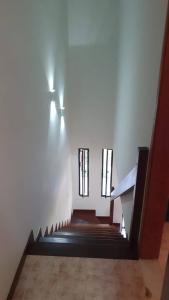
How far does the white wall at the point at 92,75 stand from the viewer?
3.96 m

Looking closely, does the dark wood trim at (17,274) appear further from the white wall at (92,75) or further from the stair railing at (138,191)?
the white wall at (92,75)

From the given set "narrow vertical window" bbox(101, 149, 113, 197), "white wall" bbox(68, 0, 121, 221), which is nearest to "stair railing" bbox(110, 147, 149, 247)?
"white wall" bbox(68, 0, 121, 221)

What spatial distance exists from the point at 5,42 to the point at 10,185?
2.99 feet

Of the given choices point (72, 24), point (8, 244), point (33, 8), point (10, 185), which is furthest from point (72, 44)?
point (8, 244)

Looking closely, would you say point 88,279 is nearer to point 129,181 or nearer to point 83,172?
point 129,181

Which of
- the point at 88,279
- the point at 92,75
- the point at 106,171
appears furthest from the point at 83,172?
the point at 88,279

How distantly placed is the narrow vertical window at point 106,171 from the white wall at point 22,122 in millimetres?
3178

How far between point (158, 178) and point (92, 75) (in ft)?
11.6

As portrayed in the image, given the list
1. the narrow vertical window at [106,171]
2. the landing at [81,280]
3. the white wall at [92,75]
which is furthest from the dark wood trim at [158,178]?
the narrow vertical window at [106,171]

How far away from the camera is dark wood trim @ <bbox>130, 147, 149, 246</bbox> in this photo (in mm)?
1563

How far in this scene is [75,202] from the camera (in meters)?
6.35

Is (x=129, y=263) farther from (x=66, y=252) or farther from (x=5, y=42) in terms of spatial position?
(x=5, y=42)

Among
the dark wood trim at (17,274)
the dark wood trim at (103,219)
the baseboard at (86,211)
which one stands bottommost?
the dark wood trim at (103,219)

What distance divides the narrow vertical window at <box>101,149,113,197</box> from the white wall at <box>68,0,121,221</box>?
0.13 meters
